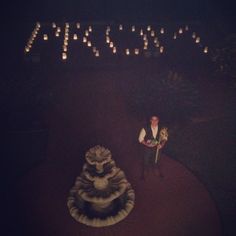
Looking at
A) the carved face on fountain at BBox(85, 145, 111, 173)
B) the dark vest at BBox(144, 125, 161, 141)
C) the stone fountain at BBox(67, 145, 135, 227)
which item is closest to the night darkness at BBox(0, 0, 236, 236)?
the stone fountain at BBox(67, 145, 135, 227)

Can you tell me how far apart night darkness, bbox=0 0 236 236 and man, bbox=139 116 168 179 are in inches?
9.9

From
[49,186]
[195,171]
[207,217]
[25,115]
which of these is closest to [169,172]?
[195,171]

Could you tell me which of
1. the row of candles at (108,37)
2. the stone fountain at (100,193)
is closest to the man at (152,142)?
the stone fountain at (100,193)

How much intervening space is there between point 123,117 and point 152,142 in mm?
3109

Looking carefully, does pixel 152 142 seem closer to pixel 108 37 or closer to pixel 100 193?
pixel 100 193

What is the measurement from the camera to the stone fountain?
20.0 ft

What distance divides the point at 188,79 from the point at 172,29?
5404mm

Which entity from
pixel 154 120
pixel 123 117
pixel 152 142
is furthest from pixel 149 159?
pixel 123 117

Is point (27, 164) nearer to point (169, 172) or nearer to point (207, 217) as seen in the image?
point (169, 172)

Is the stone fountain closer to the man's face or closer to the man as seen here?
the man

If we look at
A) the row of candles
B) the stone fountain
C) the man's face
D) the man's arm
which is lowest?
the stone fountain

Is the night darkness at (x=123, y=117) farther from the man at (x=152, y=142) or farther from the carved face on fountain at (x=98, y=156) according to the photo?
the carved face on fountain at (x=98, y=156)

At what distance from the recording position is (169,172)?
8109 mm

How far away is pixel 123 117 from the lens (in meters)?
10.4
